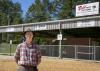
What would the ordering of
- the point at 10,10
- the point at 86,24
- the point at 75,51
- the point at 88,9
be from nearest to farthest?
the point at 86,24 → the point at 75,51 → the point at 88,9 → the point at 10,10

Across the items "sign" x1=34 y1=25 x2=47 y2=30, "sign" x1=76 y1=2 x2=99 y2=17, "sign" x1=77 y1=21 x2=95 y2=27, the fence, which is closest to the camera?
"sign" x1=77 y1=21 x2=95 y2=27

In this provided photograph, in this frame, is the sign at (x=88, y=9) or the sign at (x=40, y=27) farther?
the sign at (x=40, y=27)

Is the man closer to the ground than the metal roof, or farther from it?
closer to the ground

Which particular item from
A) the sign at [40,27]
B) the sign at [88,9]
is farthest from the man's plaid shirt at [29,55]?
the sign at [40,27]

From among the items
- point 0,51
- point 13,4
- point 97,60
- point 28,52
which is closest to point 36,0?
point 13,4

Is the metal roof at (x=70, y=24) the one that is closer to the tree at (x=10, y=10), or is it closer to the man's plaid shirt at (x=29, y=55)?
the man's plaid shirt at (x=29, y=55)

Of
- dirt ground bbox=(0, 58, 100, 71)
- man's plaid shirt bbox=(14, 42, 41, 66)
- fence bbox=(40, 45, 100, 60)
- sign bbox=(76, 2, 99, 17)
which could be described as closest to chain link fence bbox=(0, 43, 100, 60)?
fence bbox=(40, 45, 100, 60)

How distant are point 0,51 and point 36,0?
1799 inches

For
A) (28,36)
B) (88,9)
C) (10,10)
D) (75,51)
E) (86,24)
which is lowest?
(75,51)

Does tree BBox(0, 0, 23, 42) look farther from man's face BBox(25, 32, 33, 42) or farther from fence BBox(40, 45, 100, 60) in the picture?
man's face BBox(25, 32, 33, 42)

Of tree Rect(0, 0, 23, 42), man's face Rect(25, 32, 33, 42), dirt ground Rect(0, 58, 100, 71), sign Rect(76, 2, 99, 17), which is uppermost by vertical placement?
tree Rect(0, 0, 23, 42)

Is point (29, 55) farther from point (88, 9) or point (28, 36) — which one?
point (88, 9)

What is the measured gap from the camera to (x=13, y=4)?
121 metres

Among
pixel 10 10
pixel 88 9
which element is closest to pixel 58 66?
pixel 88 9
